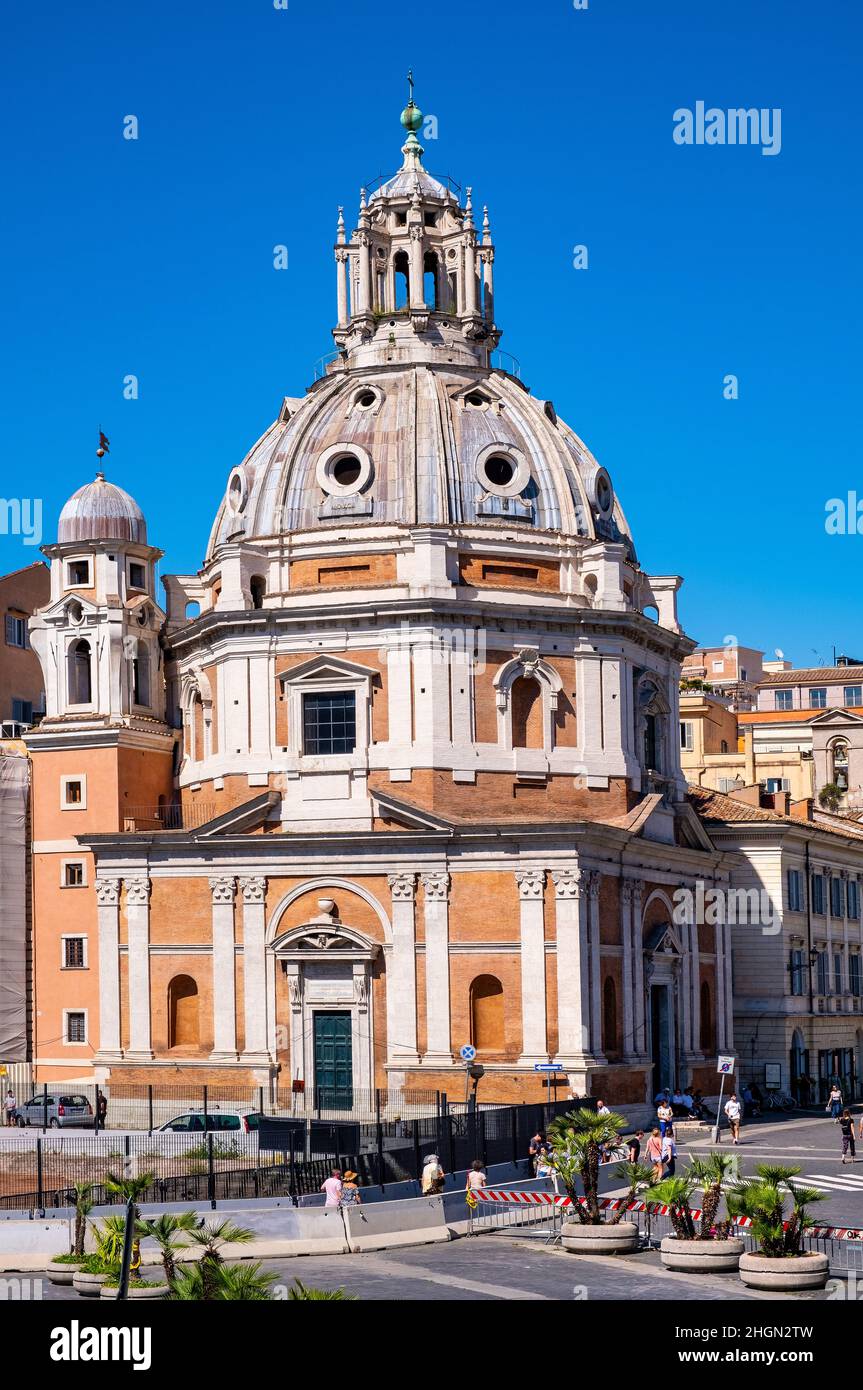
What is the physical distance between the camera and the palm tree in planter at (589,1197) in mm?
Answer: 31438

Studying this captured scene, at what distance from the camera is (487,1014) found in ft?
173

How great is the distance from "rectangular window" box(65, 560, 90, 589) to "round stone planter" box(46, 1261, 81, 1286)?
115ft

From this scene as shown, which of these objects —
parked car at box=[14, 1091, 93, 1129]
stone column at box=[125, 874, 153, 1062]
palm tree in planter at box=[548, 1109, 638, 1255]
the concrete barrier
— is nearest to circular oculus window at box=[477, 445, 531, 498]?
stone column at box=[125, 874, 153, 1062]

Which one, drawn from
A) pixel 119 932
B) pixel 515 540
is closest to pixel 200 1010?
pixel 119 932

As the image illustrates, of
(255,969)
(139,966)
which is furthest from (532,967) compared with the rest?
(139,966)

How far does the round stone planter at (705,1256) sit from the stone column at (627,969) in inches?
995

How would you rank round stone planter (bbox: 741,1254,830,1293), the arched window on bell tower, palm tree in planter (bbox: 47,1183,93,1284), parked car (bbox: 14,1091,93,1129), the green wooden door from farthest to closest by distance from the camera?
1. the arched window on bell tower
2. the green wooden door
3. parked car (bbox: 14,1091,93,1129)
4. palm tree in planter (bbox: 47,1183,93,1284)
5. round stone planter (bbox: 741,1254,830,1293)

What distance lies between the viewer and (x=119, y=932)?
56875mm

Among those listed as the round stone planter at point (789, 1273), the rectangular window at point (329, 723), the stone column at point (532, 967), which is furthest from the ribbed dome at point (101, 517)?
the round stone planter at point (789, 1273)

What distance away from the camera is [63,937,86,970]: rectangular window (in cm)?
5834

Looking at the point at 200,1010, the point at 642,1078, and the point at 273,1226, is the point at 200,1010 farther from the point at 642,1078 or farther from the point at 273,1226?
the point at 273,1226

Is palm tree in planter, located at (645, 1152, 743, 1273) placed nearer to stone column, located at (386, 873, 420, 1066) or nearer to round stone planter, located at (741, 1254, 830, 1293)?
round stone planter, located at (741, 1254, 830, 1293)

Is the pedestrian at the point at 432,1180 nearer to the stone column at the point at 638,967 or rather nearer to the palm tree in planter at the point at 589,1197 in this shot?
the palm tree in planter at the point at 589,1197
